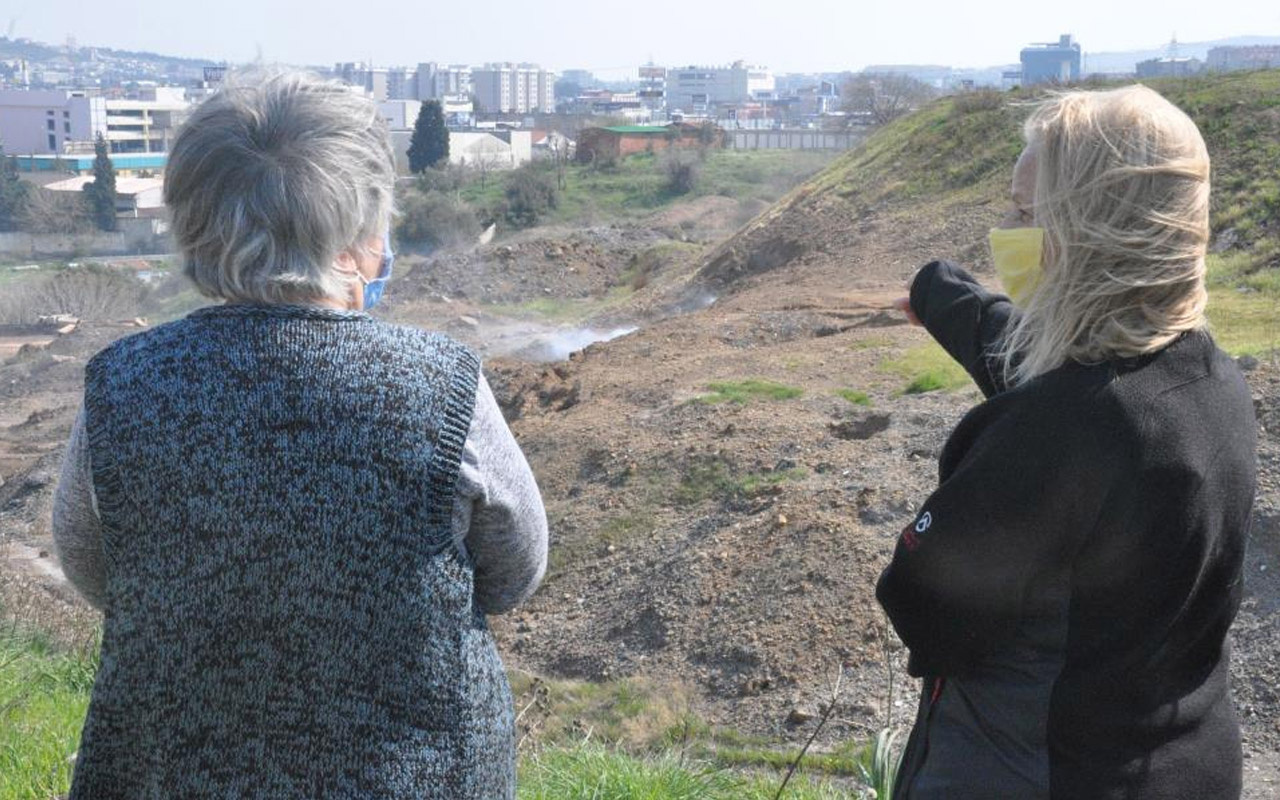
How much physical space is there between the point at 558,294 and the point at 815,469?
759 inches

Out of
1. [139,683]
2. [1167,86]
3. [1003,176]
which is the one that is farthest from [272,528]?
[1167,86]

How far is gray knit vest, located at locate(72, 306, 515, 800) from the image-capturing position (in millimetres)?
1973

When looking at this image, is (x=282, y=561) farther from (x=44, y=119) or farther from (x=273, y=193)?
(x=44, y=119)

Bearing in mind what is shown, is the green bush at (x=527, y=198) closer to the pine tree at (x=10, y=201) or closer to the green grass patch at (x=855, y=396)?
the pine tree at (x=10, y=201)

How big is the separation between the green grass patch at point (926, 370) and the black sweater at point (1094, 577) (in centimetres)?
838

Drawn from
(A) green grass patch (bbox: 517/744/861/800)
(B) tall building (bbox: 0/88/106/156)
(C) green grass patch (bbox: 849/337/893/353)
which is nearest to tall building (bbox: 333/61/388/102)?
(A) green grass patch (bbox: 517/744/861/800)

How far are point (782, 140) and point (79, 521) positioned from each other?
8131cm

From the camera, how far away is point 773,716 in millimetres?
7008

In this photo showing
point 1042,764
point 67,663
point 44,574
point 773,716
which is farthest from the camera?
point 44,574

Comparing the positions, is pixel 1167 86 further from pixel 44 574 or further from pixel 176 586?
pixel 176 586

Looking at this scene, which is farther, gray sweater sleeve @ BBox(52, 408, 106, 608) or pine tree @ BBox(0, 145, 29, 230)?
pine tree @ BBox(0, 145, 29, 230)

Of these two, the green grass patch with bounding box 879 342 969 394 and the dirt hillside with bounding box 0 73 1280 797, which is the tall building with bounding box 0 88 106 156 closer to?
the dirt hillside with bounding box 0 73 1280 797

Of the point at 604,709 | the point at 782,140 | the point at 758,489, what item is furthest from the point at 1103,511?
the point at 782,140

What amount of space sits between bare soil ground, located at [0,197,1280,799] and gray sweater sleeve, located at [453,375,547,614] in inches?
57.5
